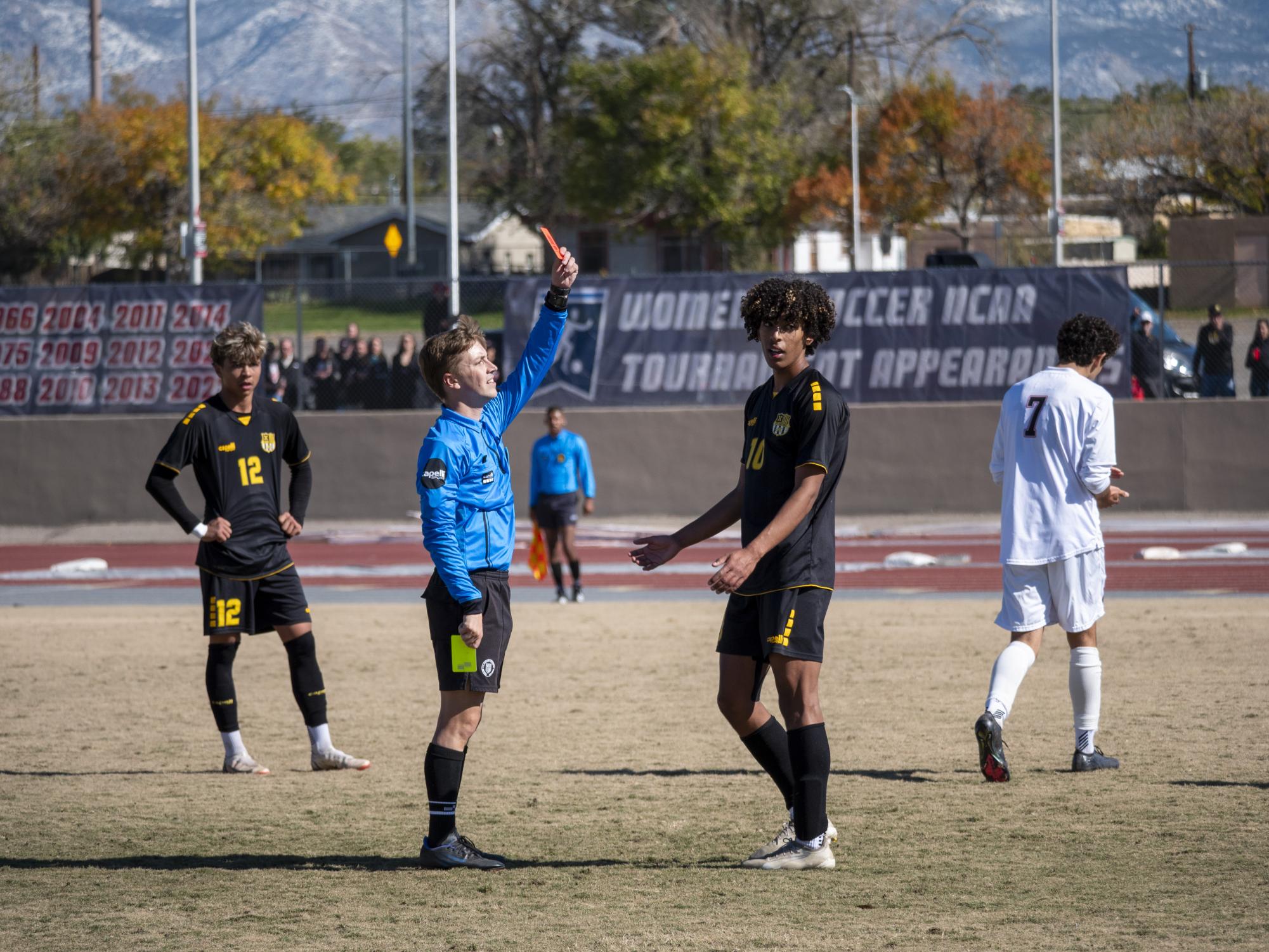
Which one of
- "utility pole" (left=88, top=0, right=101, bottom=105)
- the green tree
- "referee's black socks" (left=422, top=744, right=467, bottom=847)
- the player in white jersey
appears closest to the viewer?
"referee's black socks" (left=422, top=744, right=467, bottom=847)

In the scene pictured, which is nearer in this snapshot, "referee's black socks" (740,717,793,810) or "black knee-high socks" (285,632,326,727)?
"referee's black socks" (740,717,793,810)

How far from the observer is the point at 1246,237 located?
42906mm

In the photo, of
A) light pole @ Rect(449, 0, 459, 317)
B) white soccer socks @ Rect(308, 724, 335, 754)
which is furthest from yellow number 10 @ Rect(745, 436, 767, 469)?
light pole @ Rect(449, 0, 459, 317)

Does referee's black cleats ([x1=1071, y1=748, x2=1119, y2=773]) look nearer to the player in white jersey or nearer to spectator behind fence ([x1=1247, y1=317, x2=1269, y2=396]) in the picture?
the player in white jersey

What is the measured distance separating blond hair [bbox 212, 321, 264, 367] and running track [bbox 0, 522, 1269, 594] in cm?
791

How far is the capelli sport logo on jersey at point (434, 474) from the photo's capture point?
5508 mm

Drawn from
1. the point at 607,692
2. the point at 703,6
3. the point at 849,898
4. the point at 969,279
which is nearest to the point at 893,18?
the point at 703,6

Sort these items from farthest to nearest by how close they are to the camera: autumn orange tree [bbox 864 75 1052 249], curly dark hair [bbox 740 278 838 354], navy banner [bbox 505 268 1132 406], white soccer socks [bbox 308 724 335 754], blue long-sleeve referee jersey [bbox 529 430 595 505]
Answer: autumn orange tree [bbox 864 75 1052 249]
navy banner [bbox 505 268 1132 406]
blue long-sleeve referee jersey [bbox 529 430 595 505]
white soccer socks [bbox 308 724 335 754]
curly dark hair [bbox 740 278 838 354]

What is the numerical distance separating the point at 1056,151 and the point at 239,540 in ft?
97.8

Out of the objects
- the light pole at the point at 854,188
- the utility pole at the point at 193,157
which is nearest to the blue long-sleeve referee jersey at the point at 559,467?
the utility pole at the point at 193,157

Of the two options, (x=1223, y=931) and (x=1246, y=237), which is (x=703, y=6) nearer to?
(x=1246, y=237)

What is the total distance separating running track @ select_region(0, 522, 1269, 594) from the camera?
48.8 ft

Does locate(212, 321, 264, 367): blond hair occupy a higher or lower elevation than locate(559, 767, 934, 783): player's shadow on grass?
higher

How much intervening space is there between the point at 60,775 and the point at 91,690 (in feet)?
7.95
